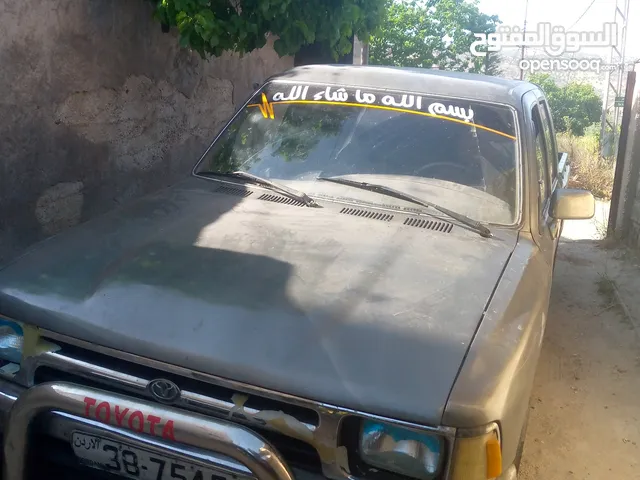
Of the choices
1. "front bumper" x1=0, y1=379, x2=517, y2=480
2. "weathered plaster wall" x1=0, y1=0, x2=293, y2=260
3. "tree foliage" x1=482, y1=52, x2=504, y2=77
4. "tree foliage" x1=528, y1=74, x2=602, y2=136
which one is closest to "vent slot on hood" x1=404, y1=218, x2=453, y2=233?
"front bumper" x1=0, y1=379, x2=517, y2=480

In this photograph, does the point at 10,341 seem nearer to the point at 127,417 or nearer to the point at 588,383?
the point at 127,417

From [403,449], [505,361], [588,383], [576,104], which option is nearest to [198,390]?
[403,449]

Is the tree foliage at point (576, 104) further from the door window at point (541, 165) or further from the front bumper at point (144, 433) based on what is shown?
the front bumper at point (144, 433)

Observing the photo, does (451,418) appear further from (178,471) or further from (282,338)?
(178,471)

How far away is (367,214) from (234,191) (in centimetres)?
68

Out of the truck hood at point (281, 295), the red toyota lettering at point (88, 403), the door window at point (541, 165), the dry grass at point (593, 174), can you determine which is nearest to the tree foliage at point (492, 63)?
the dry grass at point (593, 174)

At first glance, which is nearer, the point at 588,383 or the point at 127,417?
the point at 127,417

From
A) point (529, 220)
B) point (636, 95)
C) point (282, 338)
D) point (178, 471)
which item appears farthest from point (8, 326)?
point (636, 95)

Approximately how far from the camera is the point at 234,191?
3062 millimetres

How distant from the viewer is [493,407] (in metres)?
1.77

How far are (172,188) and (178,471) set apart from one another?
1.68 metres

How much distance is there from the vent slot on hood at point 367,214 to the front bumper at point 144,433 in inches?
50.1

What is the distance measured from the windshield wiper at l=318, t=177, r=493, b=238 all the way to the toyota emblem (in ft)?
4.58

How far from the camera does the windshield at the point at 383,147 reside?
2.92 metres
